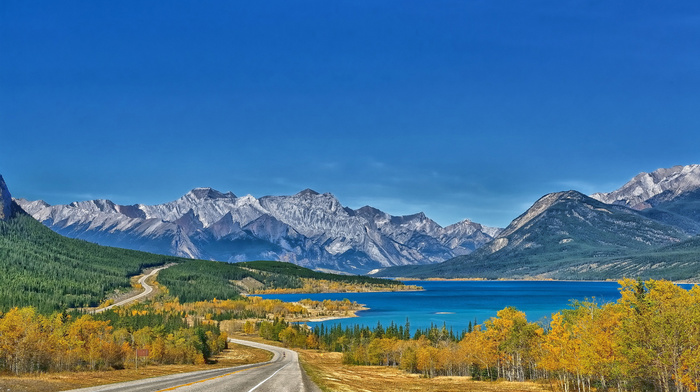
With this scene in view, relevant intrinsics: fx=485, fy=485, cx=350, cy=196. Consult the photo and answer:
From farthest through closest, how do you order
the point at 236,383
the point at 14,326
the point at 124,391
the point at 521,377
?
1. the point at 521,377
2. the point at 14,326
3. the point at 236,383
4. the point at 124,391

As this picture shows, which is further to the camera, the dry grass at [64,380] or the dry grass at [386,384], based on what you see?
the dry grass at [386,384]

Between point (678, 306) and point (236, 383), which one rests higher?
point (678, 306)

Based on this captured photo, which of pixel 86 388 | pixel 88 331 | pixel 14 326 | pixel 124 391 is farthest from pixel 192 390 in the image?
pixel 88 331

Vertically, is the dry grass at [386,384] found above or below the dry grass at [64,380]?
below

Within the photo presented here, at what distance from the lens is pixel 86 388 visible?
122ft

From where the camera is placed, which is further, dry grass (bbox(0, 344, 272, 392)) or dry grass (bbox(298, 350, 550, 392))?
dry grass (bbox(298, 350, 550, 392))

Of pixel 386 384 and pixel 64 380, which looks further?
pixel 386 384

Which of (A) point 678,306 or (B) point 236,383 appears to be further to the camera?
(A) point 678,306

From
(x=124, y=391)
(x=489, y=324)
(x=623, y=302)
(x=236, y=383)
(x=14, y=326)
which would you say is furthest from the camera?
(x=489, y=324)

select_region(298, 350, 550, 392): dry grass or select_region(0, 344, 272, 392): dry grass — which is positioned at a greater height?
select_region(0, 344, 272, 392): dry grass

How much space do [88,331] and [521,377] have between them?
400 ft

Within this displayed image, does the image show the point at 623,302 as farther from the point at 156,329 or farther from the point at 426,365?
the point at 156,329

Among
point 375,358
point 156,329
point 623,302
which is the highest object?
point 623,302

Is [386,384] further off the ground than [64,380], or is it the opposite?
[64,380]
